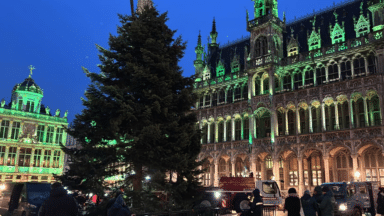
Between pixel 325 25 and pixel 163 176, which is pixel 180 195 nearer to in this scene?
pixel 163 176

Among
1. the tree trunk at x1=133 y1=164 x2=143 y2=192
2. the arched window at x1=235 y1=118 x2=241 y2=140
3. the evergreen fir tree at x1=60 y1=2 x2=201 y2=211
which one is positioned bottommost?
the tree trunk at x1=133 y1=164 x2=143 y2=192

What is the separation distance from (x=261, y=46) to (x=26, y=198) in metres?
30.9

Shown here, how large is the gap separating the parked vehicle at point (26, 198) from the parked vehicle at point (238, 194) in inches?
329

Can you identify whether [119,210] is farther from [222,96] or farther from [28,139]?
[28,139]

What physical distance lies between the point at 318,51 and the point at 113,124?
28744 mm

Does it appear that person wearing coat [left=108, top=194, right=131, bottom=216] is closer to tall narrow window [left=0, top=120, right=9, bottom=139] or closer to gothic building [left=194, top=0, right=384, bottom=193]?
gothic building [left=194, top=0, right=384, bottom=193]

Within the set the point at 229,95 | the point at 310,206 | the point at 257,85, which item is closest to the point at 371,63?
the point at 257,85

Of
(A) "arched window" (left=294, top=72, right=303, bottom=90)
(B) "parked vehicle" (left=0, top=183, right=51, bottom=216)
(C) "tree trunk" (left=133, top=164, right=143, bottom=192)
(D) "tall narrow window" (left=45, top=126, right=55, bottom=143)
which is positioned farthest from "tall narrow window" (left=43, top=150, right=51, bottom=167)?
(C) "tree trunk" (left=133, top=164, right=143, bottom=192)

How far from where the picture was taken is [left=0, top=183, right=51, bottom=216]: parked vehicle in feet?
48.3

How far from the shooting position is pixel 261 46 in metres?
38.6

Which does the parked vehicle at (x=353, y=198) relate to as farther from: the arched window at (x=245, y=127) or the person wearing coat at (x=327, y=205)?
the arched window at (x=245, y=127)

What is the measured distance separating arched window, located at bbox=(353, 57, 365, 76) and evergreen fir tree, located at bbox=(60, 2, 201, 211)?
2323 cm

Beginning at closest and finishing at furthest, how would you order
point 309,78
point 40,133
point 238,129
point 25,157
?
point 309,78, point 238,129, point 25,157, point 40,133

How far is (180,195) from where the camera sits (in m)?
12.0
